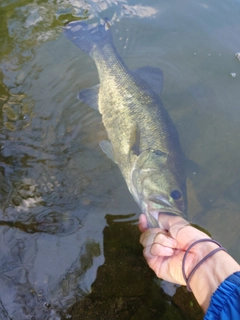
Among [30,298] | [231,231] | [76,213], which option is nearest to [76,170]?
[76,213]

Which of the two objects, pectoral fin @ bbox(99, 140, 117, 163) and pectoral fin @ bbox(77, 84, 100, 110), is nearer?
pectoral fin @ bbox(99, 140, 117, 163)

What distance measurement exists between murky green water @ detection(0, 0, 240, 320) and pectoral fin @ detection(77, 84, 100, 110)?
0.83ft

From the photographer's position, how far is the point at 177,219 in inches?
98.4

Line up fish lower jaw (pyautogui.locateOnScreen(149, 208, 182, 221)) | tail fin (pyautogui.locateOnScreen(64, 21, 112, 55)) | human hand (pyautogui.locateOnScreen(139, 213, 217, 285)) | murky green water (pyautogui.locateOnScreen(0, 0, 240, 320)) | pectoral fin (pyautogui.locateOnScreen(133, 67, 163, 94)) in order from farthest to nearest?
tail fin (pyautogui.locateOnScreen(64, 21, 112, 55)), pectoral fin (pyautogui.locateOnScreen(133, 67, 163, 94)), murky green water (pyautogui.locateOnScreen(0, 0, 240, 320)), fish lower jaw (pyautogui.locateOnScreen(149, 208, 182, 221)), human hand (pyautogui.locateOnScreen(139, 213, 217, 285))

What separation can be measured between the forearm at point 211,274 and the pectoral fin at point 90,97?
2.59m

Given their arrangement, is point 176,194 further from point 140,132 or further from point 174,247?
point 140,132

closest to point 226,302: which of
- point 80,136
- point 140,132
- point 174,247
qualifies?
point 174,247

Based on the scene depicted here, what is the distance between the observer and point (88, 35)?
4.50 meters

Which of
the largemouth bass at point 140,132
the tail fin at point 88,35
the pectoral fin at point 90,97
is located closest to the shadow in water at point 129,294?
the largemouth bass at point 140,132

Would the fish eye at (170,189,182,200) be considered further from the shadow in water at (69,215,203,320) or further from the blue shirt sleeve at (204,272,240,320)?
the blue shirt sleeve at (204,272,240,320)

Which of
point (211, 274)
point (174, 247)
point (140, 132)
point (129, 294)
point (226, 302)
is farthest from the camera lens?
point (140, 132)

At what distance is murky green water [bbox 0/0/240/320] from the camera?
2.92 meters

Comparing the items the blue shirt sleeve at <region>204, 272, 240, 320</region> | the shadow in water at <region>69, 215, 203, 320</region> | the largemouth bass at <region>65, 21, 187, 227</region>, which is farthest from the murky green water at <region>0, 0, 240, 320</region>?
the blue shirt sleeve at <region>204, 272, 240, 320</region>

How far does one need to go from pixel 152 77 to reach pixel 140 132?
39.3 inches
